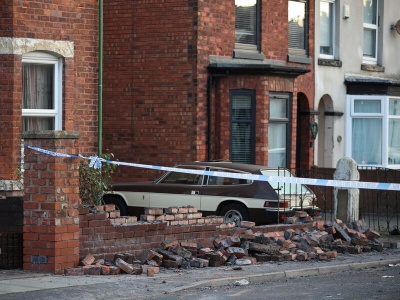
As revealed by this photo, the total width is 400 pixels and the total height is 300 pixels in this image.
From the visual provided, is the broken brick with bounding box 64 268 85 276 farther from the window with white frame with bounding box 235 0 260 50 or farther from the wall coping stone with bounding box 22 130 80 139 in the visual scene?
the window with white frame with bounding box 235 0 260 50

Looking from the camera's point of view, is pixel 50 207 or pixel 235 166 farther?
pixel 235 166

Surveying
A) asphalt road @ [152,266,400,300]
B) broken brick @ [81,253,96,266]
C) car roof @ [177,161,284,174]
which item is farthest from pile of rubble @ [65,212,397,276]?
car roof @ [177,161,284,174]

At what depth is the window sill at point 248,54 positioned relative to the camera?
2410cm

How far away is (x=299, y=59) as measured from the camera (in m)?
26.3

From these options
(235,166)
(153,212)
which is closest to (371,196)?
(235,166)

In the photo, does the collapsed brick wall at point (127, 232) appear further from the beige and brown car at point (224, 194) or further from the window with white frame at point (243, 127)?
the window with white frame at point (243, 127)

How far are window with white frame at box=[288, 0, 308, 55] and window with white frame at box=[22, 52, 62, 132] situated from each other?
8692 millimetres

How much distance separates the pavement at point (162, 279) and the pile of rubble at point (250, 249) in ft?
0.61

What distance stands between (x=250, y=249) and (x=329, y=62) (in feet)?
40.5

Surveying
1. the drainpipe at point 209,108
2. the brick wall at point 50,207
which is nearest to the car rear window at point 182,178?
the drainpipe at point 209,108

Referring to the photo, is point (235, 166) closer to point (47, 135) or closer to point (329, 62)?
point (47, 135)

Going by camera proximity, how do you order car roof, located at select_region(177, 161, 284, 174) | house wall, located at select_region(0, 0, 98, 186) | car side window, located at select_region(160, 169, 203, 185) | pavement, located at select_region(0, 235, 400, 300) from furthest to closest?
car side window, located at select_region(160, 169, 203, 185) < car roof, located at select_region(177, 161, 284, 174) < house wall, located at select_region(0, 0, 98, 186) < pavement, located at select_region(0, 235, 400, 300)

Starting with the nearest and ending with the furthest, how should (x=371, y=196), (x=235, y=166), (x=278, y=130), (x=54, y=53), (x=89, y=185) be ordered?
(x=89, y=185) → (x=54, y=53) → (x=235, y=166) → (x=278, y=130) → (x=371, y=196)

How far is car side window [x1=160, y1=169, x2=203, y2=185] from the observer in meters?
21.0
